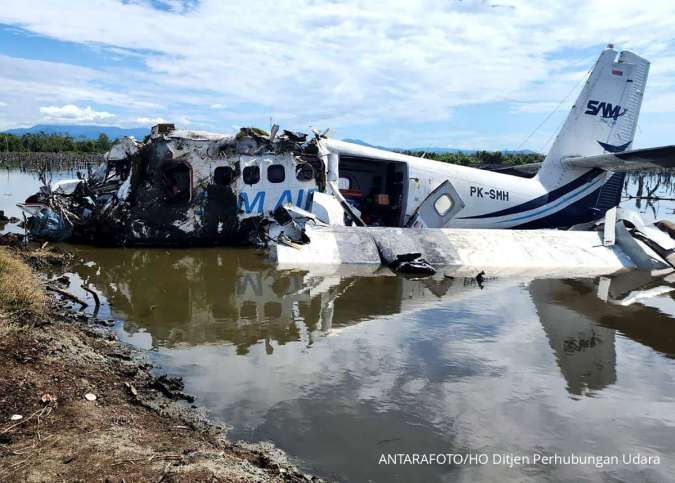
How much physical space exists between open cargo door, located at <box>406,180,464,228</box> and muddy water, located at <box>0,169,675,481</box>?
144 inches

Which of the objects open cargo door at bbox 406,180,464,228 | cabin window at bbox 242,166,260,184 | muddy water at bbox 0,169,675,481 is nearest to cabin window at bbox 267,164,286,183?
cabin window at bbox 242,166,260,184

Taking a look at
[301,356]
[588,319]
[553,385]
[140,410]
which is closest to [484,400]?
[553,385]

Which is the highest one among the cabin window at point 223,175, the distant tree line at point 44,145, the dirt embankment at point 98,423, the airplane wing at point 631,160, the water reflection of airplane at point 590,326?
the distant tree line at point 44,145

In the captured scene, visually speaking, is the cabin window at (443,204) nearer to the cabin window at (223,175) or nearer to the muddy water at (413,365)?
the muddy water at (413,365)

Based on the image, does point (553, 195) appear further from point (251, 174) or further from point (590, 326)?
point (251, 174)

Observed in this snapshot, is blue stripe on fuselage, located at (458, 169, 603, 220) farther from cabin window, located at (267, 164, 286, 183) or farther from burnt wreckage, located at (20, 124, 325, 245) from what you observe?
cabin window, located at (267, 164, 286, 183)

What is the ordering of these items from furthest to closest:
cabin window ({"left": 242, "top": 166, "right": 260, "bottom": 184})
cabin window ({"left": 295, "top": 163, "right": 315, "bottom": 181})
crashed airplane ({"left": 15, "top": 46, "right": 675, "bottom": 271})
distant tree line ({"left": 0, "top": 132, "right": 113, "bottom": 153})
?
distant tree line ({"left": 0, "top": 132, "right": 113, "bottom": 153}) → cabin window ({"left": 295, "top": 163, "right": 315, "bottom": 181}) → cabin window ({"left": 242, "top": 166, "right": 260, "bottom": 184}) → crashed airplane ({"left": 15, "top": 46, "right": 675, "bottom": 271})

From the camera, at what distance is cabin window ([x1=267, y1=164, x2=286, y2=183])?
1225 cm

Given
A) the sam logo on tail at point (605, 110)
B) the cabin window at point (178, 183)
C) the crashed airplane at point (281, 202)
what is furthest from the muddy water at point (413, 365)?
the sam logo on tail at point (605, 110)

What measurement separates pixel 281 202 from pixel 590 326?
24.0 feet

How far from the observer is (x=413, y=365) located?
5414 millimetres

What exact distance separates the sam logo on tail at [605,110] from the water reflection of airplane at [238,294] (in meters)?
7.75

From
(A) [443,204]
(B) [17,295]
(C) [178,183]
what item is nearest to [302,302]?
(B) [17,295]

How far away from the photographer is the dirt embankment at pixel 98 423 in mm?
3016
